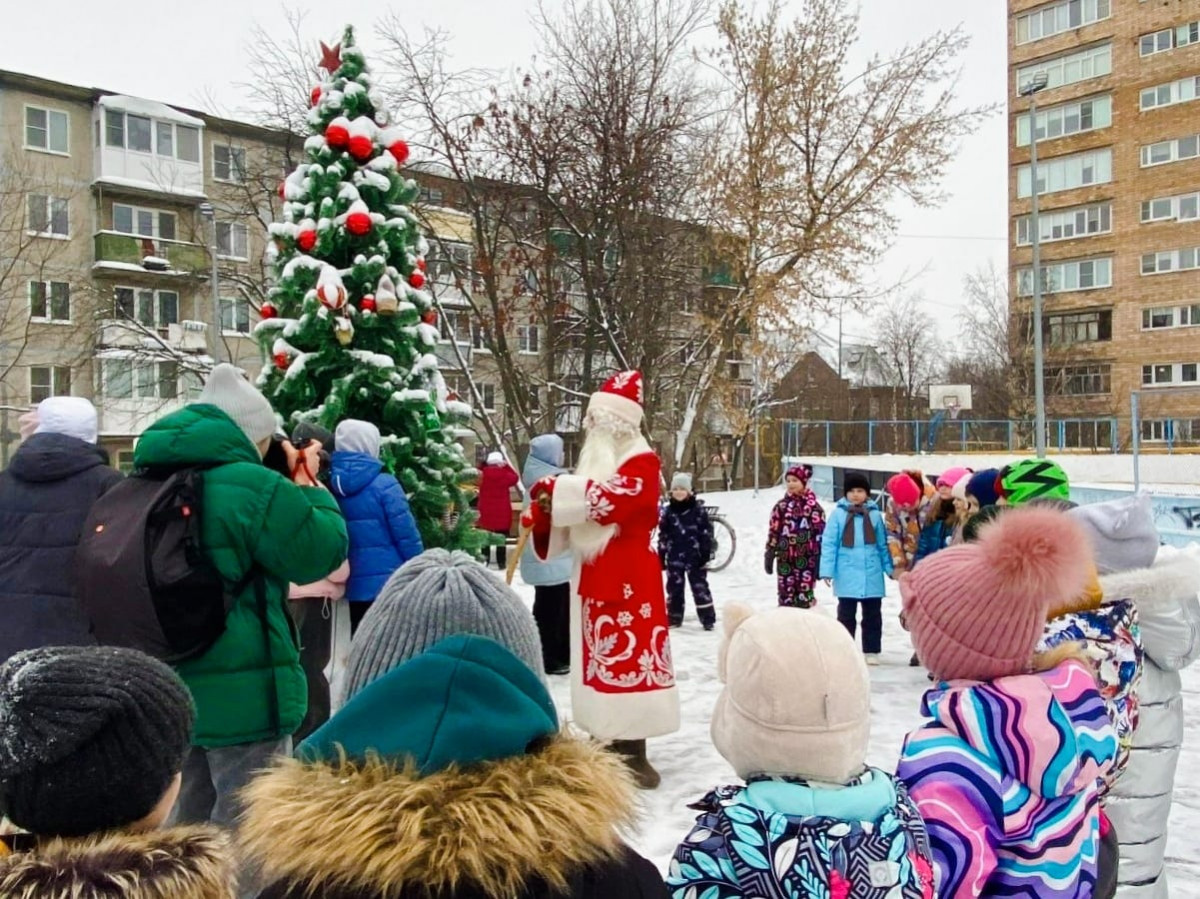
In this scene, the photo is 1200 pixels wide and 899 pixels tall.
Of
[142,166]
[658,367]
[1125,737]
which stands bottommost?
[1125,737]

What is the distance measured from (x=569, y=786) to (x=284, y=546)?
6.39 feet

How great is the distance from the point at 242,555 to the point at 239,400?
0.82 m

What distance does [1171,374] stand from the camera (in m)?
40.6

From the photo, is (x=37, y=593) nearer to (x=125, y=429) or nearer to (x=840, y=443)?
(x=840, y=443)

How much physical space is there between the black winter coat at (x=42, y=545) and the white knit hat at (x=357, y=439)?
1.87m

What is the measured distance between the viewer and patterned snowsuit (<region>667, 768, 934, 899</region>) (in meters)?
1.66

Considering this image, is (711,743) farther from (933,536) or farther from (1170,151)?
(1170,151)

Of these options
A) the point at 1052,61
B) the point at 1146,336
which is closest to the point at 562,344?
the point at 1146,336

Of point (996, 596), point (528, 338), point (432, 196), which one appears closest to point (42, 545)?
point (996, 596)

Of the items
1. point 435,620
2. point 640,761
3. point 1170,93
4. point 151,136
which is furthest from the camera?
point 1170,93

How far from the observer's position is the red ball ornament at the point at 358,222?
802 cm

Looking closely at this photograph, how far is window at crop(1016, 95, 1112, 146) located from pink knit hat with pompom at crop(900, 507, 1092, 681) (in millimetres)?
46939

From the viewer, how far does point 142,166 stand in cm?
3597

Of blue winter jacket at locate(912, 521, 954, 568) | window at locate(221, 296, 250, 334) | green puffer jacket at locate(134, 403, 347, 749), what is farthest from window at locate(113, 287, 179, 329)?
green puffer jacket at locate(134, 403, 347, 749)
